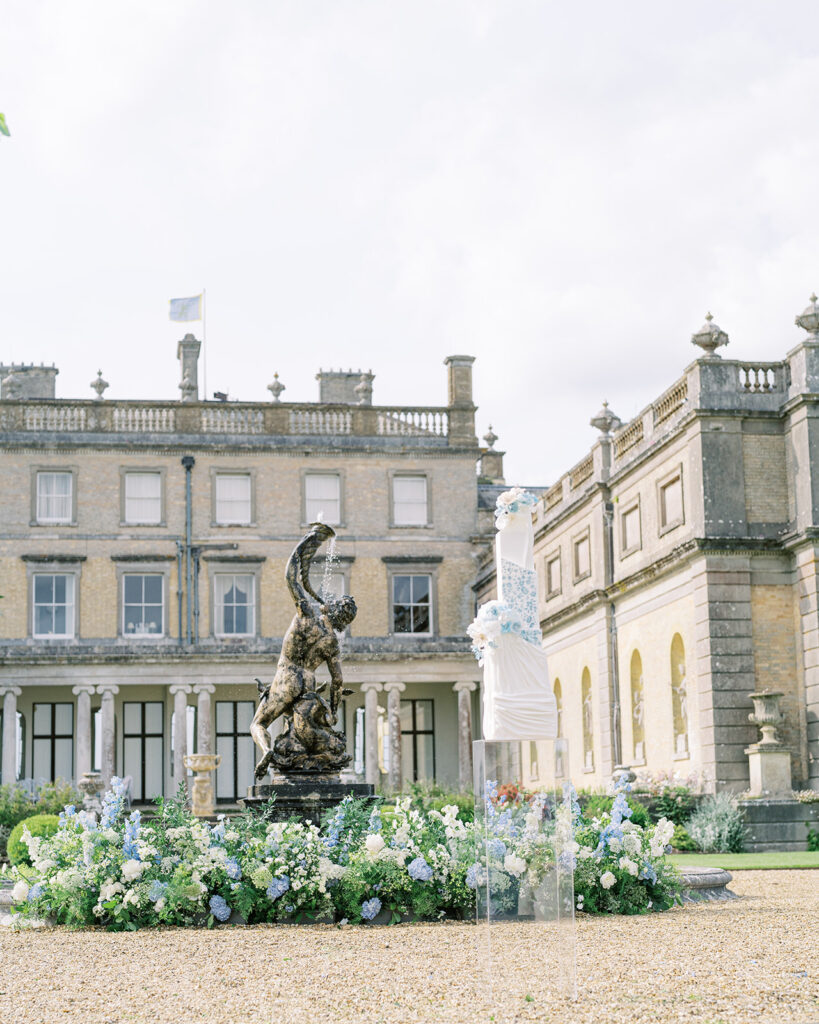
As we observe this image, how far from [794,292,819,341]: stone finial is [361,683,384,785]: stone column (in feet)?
70.1

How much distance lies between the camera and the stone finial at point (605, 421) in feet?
117

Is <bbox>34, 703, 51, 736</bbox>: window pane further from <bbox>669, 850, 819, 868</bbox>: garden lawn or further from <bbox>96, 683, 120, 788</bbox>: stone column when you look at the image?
<bbox>669, 850, 819, 868</bbox>: garden lawn

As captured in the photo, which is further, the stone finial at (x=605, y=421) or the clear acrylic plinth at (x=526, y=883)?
the stone finial at (x=605, y=421)

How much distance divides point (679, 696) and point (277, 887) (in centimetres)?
1816

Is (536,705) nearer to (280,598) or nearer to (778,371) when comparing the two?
(778,371)

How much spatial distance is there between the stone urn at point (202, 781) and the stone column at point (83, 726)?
51.3 ft

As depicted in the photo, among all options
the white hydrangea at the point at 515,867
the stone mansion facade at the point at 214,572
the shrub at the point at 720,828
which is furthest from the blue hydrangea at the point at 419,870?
Answer: the stone mansion facade at the point at 214,572

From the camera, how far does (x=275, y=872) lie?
42.2 ft

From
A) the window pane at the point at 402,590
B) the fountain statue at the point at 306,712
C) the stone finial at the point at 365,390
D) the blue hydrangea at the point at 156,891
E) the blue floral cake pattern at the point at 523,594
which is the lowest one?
the blue hydrangea at the point at 156,891

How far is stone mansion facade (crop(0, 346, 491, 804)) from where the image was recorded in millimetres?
44656

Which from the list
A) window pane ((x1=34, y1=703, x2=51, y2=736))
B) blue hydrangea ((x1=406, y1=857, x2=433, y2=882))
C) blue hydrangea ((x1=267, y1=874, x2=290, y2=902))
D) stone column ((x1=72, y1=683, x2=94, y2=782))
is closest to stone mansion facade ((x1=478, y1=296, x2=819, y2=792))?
blue hydrangea ((x1=406, y1=857, x2=433, y2=882))

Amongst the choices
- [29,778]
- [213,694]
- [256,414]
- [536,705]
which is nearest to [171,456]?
[256,414]

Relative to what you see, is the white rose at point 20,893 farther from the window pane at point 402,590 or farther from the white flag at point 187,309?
the white flag at point 187,309

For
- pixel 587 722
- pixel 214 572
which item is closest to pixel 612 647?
pixel 587 722
